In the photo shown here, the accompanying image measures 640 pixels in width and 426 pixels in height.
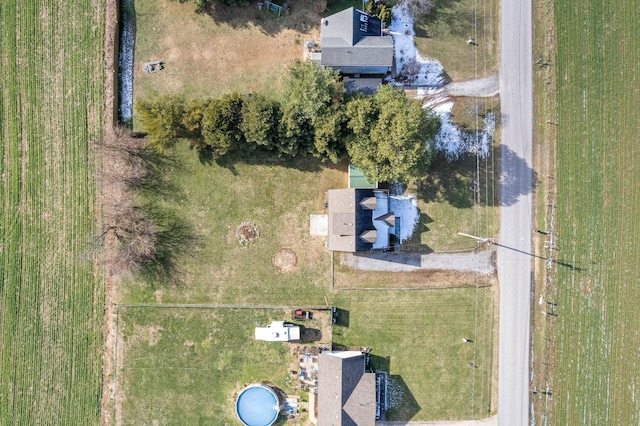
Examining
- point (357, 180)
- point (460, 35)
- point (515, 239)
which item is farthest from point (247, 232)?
point (460, 35)

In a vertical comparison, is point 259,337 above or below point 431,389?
above

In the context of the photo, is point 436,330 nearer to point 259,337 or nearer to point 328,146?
point 259,337

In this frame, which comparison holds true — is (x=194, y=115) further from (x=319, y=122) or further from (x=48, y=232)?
(x=48, y=232)

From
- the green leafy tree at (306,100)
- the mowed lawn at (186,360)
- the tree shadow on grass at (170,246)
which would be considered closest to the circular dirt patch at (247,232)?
the tree shadow on grass at (170,246)

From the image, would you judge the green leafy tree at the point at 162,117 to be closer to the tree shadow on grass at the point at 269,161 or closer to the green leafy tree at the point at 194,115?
the green leafy tree at the point at 194,115

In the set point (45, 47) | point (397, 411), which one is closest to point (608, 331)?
point (397, 411)

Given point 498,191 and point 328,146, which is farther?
point 498,191

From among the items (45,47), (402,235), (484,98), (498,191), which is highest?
(45,47)
